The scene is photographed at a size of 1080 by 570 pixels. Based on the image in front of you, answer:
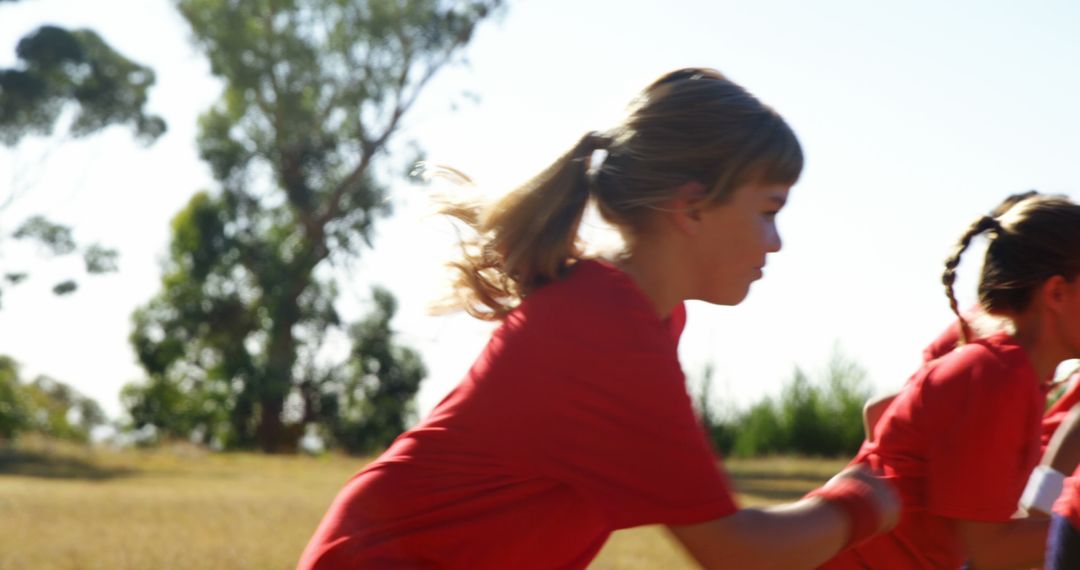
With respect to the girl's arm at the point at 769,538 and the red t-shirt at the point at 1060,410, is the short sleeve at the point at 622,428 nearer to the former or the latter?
the girl's arm at the point at 769,538

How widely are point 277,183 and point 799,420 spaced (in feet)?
39.8

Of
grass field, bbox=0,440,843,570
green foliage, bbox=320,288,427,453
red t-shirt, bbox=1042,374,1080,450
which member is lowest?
green foliage, bbox=320,288,427,453

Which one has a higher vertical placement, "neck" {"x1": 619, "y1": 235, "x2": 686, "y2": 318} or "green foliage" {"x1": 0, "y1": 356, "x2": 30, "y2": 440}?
"neck" {"x1": 619, "y1": 235, "x2": 686, "y2": 318}

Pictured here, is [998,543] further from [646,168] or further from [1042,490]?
[646,168]

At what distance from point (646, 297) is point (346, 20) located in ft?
70.8

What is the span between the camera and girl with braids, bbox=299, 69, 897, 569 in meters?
1.75

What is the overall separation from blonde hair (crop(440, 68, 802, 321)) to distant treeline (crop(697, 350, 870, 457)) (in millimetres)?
11376

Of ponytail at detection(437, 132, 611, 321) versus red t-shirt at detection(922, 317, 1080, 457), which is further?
red t-shirt at detection(922, 317, 1080, 457)

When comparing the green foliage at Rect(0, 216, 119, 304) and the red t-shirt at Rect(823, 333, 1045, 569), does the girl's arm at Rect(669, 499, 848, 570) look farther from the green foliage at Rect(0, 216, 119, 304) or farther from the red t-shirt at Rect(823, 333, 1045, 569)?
the green foliage at Rect(0, 216, 119, 304)

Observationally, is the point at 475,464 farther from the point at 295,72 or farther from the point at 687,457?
the point at 295,72

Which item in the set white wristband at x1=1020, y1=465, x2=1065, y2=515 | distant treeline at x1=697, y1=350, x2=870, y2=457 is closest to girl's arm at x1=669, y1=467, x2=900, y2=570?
white wristband at x1=1020, y1=465, x2=1065, y2=515

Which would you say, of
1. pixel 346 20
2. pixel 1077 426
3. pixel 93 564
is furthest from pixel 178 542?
pixel 346 20

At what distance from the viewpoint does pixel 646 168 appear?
1.90 m

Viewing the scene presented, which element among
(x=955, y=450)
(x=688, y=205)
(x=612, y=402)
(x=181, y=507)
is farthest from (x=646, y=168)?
(x=181, y=507)
